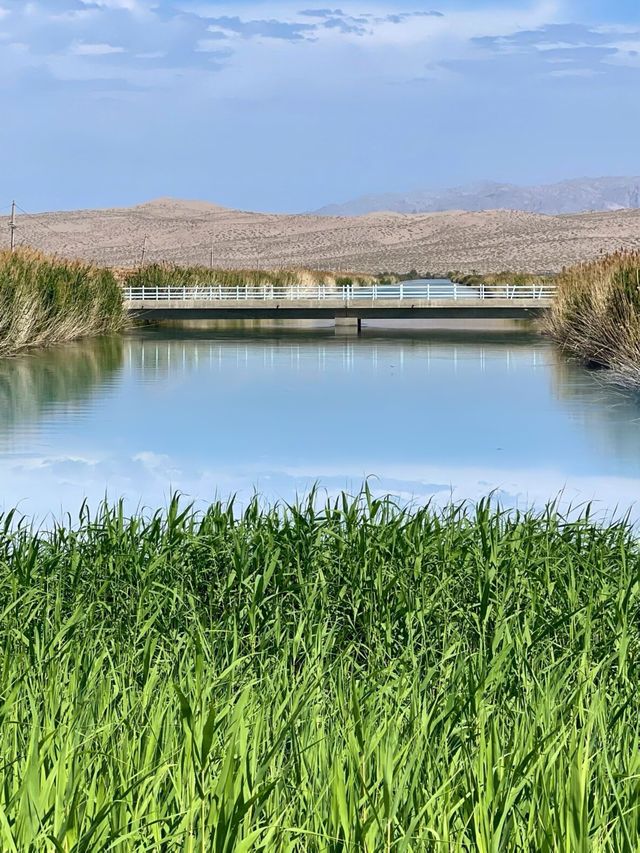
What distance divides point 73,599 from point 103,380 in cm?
1519

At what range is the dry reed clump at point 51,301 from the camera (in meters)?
24.8

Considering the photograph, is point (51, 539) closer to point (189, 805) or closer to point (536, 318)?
point (189, 805)

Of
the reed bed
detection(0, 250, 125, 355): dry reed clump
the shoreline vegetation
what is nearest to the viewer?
the reed bed

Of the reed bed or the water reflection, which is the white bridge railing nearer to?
the water reflection

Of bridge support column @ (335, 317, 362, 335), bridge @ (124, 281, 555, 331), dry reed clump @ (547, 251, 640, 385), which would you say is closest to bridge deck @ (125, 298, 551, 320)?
bridge @ (124, 281, 555, 331)

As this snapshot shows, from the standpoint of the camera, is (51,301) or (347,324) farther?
(347,324)

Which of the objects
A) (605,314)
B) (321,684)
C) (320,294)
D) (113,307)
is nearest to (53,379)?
(605,314)

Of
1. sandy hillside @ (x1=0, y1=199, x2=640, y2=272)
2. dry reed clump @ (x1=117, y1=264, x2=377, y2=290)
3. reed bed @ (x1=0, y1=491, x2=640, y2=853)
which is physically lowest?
reed bed @ (x1=0, y1=491, x2=640, y2=853)

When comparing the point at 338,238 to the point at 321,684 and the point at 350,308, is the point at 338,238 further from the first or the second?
the point at 321,684

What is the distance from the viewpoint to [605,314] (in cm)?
2217

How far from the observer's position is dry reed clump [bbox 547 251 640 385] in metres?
19.5

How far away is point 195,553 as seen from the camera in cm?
683

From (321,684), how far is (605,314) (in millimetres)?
18360

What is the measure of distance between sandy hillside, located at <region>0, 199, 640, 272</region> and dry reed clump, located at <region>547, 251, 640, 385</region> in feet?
249
